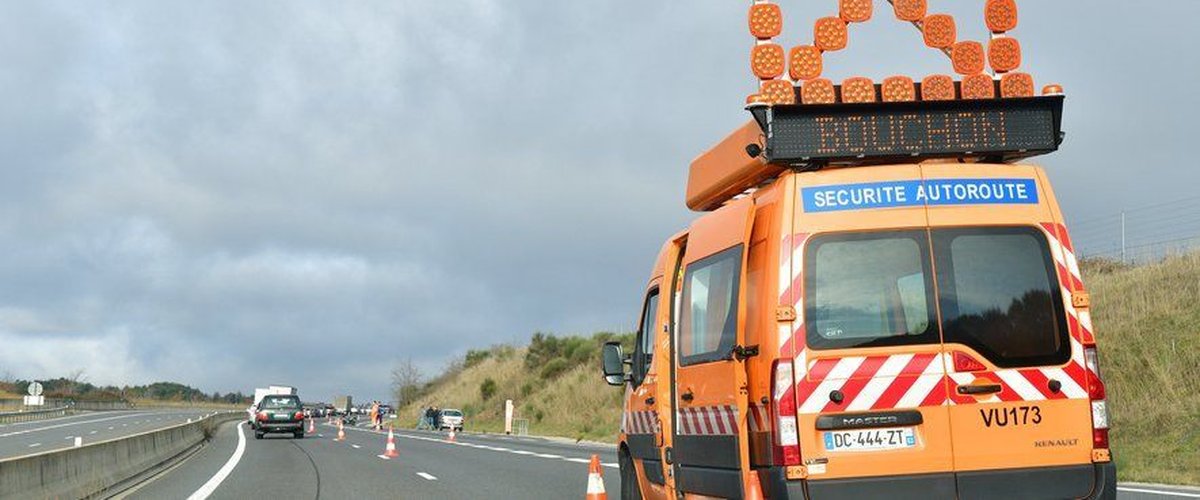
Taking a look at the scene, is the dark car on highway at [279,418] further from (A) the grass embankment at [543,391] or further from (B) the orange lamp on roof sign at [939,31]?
(B) the orange lamp on roof sign at [939,31]

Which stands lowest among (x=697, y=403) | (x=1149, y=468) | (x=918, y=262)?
(x=1149, y=468)

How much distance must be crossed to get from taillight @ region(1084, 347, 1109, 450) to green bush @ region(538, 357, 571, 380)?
66439 millimetres

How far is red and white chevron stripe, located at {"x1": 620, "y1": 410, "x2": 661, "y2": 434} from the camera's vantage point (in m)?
9.55

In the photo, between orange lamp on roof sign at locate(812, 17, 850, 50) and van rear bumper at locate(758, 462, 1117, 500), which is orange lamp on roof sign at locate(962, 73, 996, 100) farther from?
van rear bumper at locate(758, 462, 1117, 500)

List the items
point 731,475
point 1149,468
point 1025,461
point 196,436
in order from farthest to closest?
point 196,436 → point 1149,468 → point 731,475 → point 1025,461

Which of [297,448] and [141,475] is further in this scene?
[297,448]

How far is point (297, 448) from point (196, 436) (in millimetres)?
5826

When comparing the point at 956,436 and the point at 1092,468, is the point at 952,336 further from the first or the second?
the point at 1092,468

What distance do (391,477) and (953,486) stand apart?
14.1m

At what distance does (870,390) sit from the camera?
262 inches

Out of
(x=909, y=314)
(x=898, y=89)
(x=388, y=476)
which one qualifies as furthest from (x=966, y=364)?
(x=388, y=476)

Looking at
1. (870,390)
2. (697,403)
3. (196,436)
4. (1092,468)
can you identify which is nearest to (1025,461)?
(1092,468)

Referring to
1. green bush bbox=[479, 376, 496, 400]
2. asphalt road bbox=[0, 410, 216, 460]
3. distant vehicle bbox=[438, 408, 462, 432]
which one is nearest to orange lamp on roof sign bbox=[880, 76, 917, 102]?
asphalt road bbox=[0, 410, 216, 460]

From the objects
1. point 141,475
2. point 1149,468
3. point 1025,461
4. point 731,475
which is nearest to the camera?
point 1025,461
